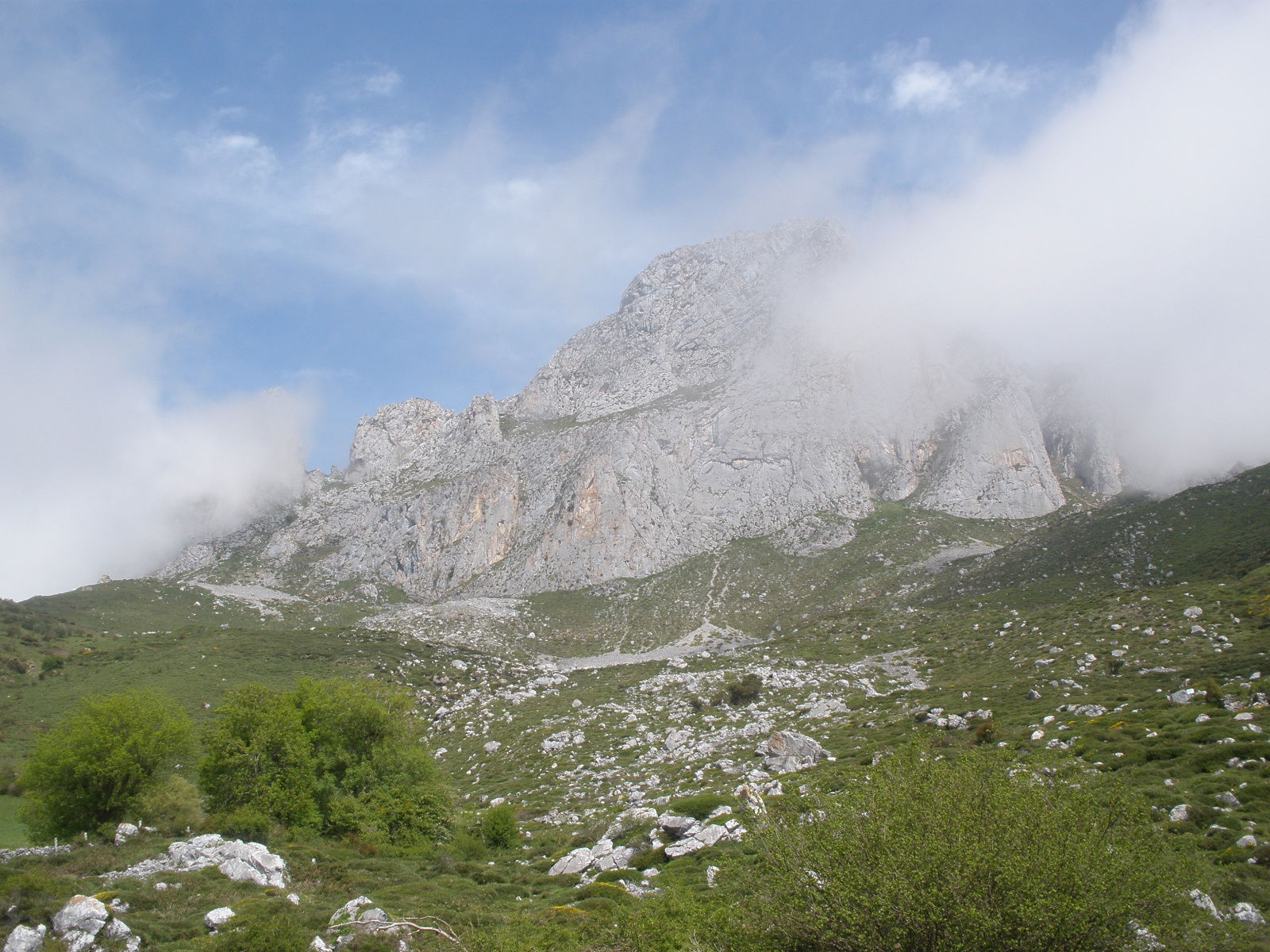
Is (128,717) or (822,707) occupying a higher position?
(128,717)

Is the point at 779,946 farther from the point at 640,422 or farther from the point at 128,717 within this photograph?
the point at 640,422

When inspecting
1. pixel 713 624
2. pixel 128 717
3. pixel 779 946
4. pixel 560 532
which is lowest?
pixel 713 624

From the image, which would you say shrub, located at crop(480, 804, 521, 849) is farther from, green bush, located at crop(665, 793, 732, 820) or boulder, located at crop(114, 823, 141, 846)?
boulder, located at crop(114, 823, 141, 846)

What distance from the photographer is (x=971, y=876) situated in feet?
37.6

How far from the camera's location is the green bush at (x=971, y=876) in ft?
36.1

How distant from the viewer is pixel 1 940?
15.5m

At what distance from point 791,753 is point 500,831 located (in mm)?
17805

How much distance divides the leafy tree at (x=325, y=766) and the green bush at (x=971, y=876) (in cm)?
2496

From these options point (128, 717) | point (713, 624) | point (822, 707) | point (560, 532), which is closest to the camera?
point (128, 717)

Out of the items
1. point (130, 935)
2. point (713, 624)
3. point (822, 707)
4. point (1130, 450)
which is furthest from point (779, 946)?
point (1130, 450)

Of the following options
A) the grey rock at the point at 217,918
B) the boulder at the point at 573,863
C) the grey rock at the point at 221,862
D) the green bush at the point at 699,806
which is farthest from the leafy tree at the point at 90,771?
the green bush at the point at 699,806

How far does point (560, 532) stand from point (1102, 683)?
14770cm

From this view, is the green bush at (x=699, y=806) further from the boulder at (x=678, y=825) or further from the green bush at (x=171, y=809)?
the green bush at (x=171, y=809)

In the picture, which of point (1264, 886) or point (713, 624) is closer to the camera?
point (1264, 886)
